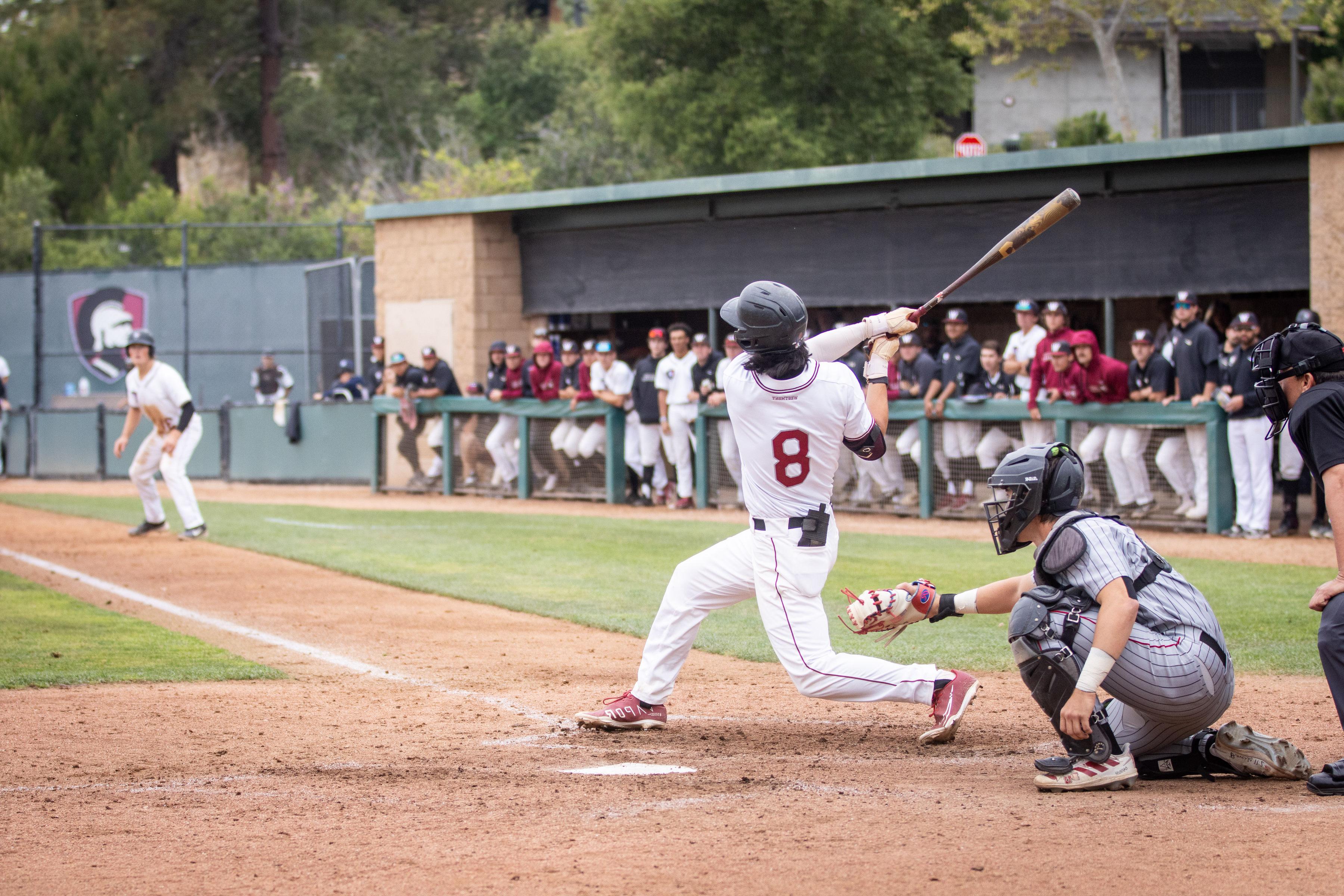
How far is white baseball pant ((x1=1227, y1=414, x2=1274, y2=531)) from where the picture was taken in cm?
1195

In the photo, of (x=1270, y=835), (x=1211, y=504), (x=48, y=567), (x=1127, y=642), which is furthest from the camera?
(x=1211, y=504)

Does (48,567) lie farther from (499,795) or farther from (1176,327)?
(1176,327)

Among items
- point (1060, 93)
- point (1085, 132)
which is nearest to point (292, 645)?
point (1085, 132)

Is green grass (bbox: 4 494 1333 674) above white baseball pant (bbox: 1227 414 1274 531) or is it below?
below

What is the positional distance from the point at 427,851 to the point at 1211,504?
10.0 m

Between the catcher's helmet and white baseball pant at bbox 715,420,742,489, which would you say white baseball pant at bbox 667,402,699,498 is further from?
the catcher's helmet

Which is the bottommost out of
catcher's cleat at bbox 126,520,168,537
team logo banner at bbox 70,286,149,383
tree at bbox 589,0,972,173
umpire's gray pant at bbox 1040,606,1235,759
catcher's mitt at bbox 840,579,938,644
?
catcher's cleat at bbox 126,520,168,537

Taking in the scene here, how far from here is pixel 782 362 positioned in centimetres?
512

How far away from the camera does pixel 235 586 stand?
10188 mm

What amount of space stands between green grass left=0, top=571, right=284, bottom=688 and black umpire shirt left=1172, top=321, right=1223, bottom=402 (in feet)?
29.4

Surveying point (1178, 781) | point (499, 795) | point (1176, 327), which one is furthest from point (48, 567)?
point (1176, 327)

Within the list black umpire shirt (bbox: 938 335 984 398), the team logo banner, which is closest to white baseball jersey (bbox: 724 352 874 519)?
black umpire shirt (bbox: 938 335 984 398)

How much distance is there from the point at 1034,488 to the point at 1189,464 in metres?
8.72

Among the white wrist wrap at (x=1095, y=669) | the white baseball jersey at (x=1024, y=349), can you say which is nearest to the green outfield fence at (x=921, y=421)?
the white baseball jersey at (x=1024, y=349)
